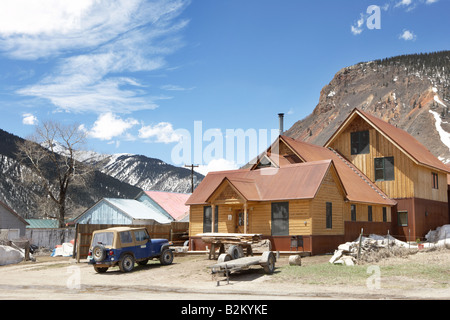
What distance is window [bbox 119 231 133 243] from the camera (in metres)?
23.9

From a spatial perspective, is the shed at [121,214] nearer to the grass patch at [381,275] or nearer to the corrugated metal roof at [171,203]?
the corrugated metal roof at [171,203]

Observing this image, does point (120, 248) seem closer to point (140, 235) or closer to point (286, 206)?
point (140, 235)

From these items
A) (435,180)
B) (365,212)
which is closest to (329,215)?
(365,212)

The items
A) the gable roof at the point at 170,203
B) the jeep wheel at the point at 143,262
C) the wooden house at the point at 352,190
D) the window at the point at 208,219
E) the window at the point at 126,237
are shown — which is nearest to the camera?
the window at the point at 126,237

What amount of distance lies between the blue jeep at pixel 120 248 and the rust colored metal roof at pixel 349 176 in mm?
14682

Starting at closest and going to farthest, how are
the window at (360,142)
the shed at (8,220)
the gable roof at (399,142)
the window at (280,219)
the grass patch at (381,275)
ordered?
the grass patch at (381,275)
the window at (280,219)
the gable roof at (399,142)
the window at (360,142)
the shed at (8,220)

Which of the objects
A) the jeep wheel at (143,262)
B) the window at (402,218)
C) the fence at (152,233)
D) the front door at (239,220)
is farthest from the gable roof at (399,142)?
the jeep wheel at (143,262)

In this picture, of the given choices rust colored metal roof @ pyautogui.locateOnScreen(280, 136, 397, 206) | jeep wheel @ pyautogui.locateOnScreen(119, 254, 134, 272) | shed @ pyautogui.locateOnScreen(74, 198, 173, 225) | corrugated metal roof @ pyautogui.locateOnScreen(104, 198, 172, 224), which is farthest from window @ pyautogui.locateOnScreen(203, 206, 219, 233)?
corrugated metal roof @ pyautogui.locateOnScreen(104, 198, 172, 224)

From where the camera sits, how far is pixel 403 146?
3878 centimetres

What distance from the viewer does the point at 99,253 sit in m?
23.2

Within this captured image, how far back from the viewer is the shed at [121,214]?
5341 cm

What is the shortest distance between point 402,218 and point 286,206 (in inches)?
541

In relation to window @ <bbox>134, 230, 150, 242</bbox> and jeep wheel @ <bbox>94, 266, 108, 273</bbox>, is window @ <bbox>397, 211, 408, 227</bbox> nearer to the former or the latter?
window @ <bbox>134, 230, 150, 242</bbox>
